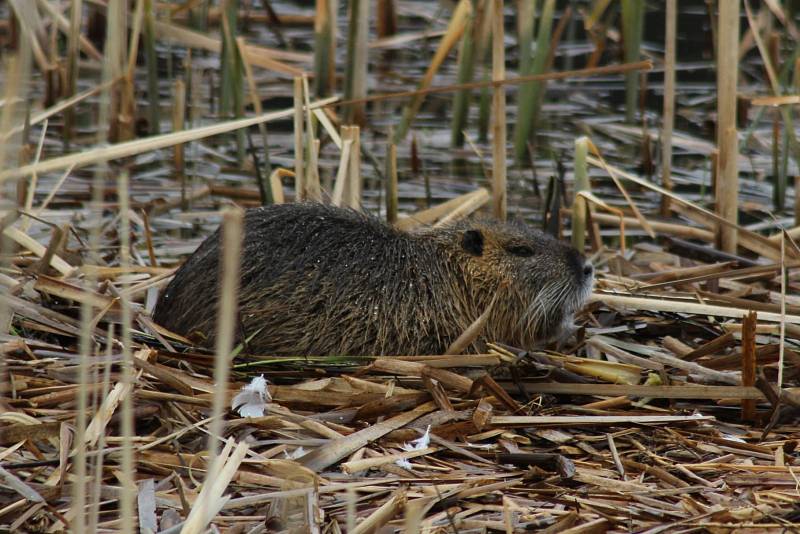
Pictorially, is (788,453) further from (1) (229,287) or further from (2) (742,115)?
(2) (742,115)

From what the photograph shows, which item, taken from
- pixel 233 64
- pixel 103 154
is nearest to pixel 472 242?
pixel 103 154

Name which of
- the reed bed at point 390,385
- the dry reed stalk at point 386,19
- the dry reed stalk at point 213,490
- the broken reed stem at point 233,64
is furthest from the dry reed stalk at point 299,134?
the dry reed stalk at point 386,19

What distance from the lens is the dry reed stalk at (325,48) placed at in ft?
19.4

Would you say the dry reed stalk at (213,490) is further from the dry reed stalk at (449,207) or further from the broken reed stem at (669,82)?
the broken reed stem at (669,82)

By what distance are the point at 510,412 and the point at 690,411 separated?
0.46 metres

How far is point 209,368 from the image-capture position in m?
3.01

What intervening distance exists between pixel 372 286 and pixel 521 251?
0.60 meters

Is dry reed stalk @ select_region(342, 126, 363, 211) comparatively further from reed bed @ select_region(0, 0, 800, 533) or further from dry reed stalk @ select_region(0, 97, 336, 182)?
dry reed stalk @ select_region(0, 97, 336, 182)

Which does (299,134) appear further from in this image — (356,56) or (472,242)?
(356,56)

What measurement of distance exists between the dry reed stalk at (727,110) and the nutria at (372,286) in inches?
32.6

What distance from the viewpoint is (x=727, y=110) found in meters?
4.16

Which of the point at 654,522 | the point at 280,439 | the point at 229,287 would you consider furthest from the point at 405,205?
the point at 229,287

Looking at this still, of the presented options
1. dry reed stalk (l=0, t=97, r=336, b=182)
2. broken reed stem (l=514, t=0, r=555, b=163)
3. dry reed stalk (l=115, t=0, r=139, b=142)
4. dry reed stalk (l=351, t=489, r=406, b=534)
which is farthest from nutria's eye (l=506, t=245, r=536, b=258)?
dry reed stalk (l=115, t=0, r=139, b=142)

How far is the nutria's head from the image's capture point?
3.56 metres
